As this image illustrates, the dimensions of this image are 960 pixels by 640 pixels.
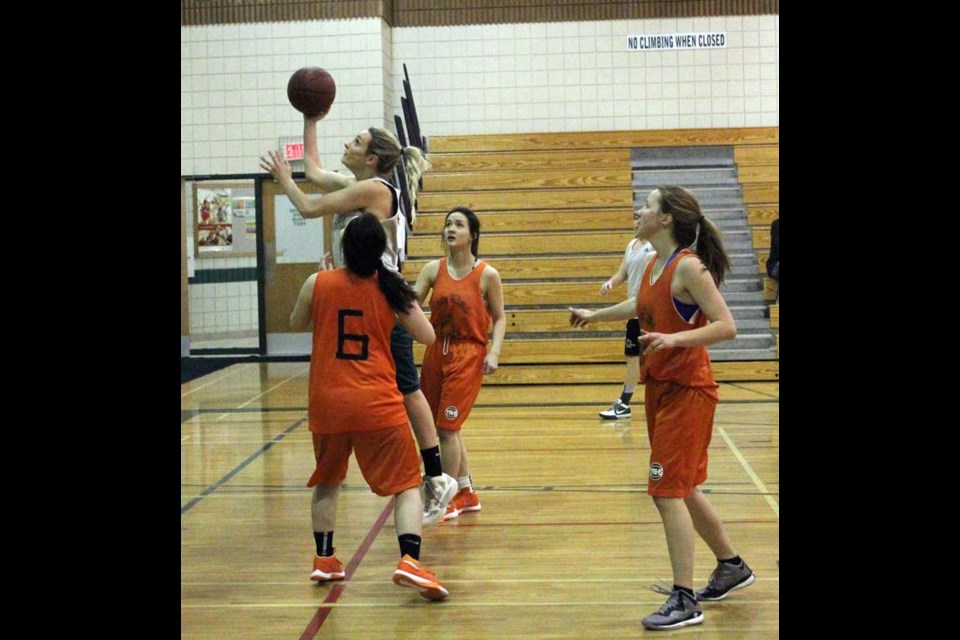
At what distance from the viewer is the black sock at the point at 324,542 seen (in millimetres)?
3949

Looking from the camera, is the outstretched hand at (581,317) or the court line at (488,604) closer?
the court line at (488,604)

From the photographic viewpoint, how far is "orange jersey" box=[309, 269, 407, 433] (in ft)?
11.8

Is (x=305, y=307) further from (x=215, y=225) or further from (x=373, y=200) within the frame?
(x=215, y=225)

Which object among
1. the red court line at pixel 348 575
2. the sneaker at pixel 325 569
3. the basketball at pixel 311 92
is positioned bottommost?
the red court line at pixel 348 575

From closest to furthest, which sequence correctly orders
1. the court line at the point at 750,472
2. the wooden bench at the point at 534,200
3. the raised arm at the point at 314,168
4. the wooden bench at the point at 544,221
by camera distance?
the raised arm at the point at 314,168, the court line at the point at 750,472, the wooden bench at the point at 544,221, the wooden bench at the point at 534,200

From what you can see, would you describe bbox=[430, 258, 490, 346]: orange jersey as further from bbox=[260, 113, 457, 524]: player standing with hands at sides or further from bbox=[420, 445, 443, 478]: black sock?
bbox=[420, 445, 443, 478]: black sock

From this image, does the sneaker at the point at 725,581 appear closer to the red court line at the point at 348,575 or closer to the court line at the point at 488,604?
the court line at the point at 488,604

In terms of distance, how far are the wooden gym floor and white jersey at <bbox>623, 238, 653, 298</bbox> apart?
0.99m

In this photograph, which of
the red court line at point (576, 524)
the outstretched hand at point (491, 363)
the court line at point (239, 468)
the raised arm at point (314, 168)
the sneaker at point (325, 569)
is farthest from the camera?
the court line at point (239, 468)

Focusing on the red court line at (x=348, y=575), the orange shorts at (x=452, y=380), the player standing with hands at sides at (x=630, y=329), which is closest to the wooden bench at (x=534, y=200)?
the player standing with hands at sides at (x=630, y=329)

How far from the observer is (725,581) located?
144 inches

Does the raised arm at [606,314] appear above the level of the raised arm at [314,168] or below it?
below
